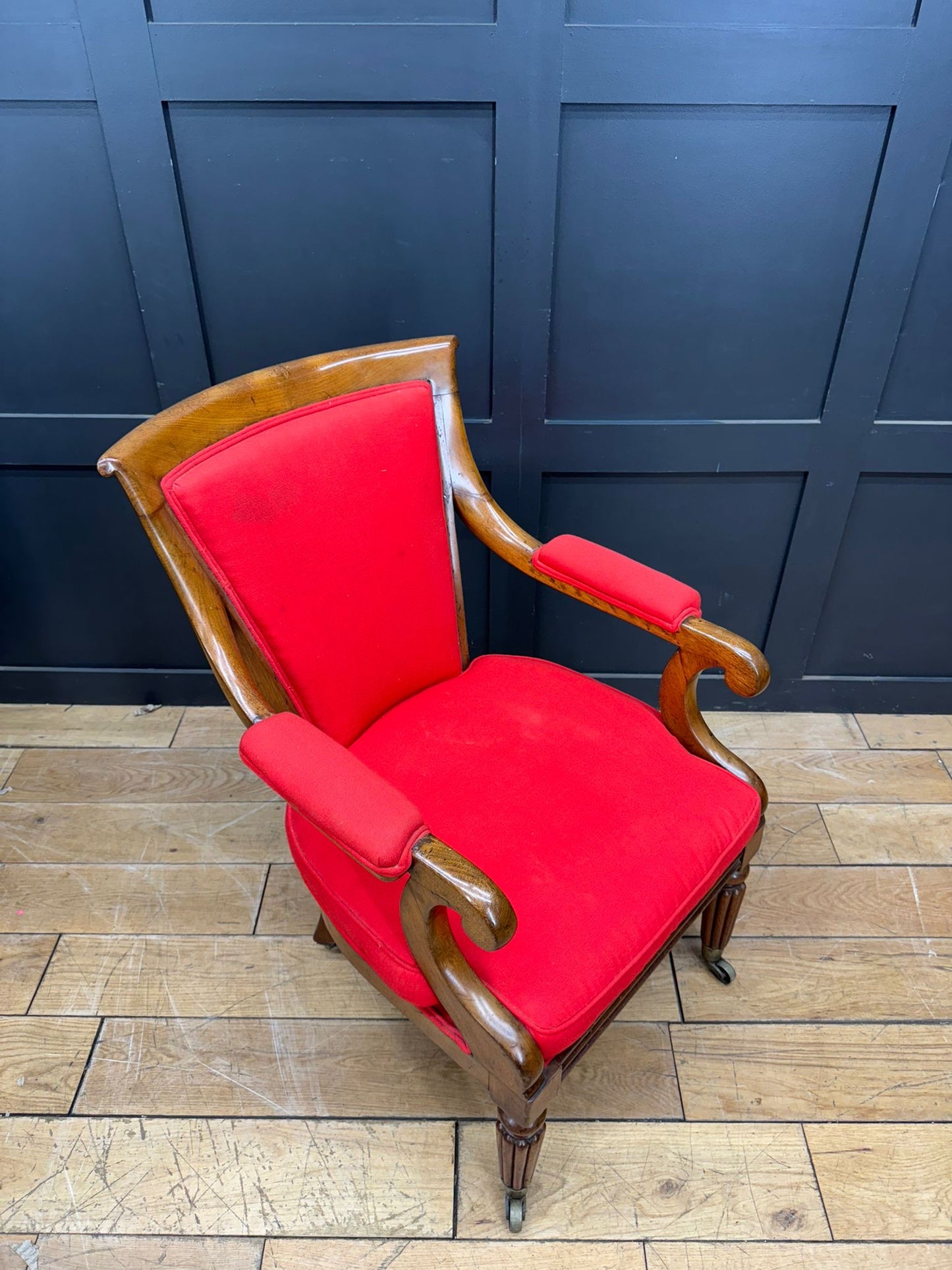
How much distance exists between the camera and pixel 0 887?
1521 mm

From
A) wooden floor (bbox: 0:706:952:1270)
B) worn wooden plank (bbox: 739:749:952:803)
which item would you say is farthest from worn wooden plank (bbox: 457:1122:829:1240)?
worn wooden plank (bbox: 739:749:952:803)

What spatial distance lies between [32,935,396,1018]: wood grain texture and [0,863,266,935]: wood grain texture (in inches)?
1.1

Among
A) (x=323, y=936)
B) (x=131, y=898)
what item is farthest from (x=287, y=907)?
(x=131, y=898)

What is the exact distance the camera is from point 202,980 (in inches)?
54.2

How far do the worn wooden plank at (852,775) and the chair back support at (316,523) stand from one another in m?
0.90

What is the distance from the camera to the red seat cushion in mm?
914

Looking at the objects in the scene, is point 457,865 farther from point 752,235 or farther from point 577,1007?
point 752,235

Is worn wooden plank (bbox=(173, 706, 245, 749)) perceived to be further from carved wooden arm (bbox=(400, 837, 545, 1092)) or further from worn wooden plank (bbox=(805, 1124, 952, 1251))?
worn wooden plank (bbox=(805, 1124, 952, 1251))

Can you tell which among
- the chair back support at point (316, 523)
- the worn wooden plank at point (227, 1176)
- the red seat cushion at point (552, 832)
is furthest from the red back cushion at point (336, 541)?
the worn wooden plank at point (227, 1176)

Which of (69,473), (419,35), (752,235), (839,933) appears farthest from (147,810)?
(752,235)

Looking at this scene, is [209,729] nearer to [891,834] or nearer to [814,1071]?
[814,1071]

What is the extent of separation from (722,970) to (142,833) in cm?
115

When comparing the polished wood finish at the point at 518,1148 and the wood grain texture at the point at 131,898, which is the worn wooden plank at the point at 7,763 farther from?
the polished wood finish at the point at 518,1148

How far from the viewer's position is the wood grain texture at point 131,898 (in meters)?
1.46
